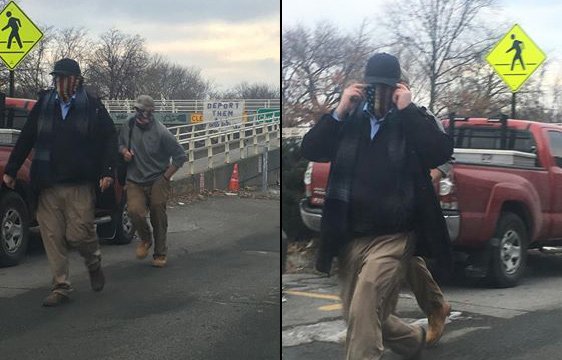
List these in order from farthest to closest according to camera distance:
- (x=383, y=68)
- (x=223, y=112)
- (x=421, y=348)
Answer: (x=223, y=112) < (x=421, y=348) < (x=383, y=68)

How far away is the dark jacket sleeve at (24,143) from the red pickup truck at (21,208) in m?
0.01

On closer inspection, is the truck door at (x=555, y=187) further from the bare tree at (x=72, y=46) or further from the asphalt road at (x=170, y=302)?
the bare tree at (x=72, y=46)

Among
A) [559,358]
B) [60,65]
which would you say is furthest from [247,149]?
[559,358]

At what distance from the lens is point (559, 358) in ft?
7.11

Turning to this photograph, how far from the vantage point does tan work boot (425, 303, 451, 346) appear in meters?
2.11

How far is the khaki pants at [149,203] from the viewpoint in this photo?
229 centimetres

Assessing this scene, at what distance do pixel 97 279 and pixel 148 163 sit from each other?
1.28 feet

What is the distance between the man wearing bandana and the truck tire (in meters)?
0.34

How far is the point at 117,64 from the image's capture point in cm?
233

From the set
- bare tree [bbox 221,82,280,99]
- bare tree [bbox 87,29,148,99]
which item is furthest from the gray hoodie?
bare tree [bbox 221,82,280,99]

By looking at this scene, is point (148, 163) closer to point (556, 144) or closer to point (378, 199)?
point (378, 199)

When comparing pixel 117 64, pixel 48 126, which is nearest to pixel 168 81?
pixel 117 64

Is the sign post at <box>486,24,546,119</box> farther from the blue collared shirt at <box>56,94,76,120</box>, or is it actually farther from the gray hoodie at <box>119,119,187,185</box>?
the blue collared shirt at <box>56,94,76,120</box>

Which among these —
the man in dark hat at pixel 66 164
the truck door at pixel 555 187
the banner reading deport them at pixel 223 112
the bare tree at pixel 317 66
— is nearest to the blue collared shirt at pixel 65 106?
the man in dark hat at pixel 66 164
